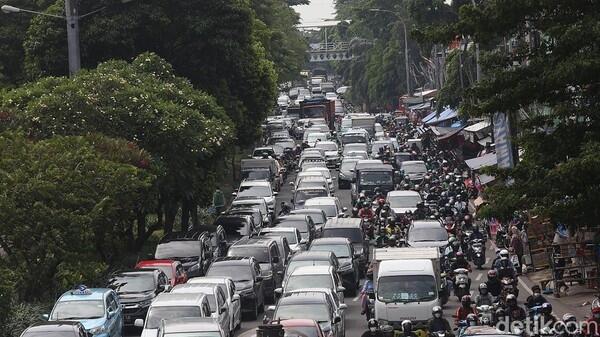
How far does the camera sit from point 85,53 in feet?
180

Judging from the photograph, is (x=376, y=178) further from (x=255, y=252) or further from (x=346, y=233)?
(x=255, y=252)

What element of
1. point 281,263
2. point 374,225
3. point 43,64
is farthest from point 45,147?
point 43,64

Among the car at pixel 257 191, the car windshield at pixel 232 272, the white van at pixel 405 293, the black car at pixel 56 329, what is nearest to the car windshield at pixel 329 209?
the car at pixel 257 191

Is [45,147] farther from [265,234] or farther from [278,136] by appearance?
[278,136]

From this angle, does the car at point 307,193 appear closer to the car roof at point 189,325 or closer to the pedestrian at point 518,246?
the pedestrian at point 518,246

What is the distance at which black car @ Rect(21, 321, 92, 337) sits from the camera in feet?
84.0

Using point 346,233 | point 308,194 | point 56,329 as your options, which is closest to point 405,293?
point 56,329

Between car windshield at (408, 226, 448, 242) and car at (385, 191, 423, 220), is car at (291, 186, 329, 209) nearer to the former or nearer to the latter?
car at (385, 191, 423, 220)

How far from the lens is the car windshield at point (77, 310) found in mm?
29078

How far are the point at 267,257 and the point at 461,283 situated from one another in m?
6.66

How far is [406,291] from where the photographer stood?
29.3m

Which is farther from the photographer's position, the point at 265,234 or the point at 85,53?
the point at 85,53

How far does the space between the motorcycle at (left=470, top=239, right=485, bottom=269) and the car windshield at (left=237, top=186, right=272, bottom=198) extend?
15.5 metres

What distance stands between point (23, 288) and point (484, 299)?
11.3m
